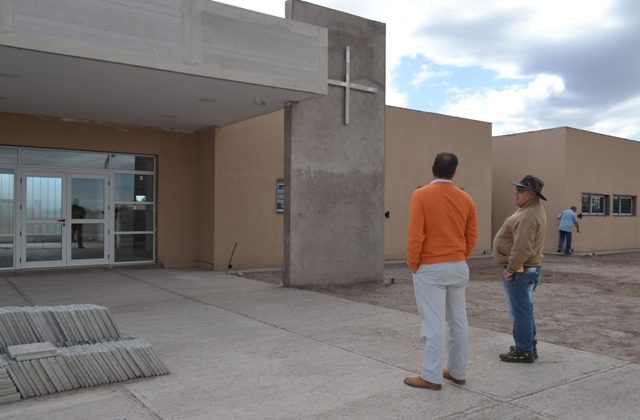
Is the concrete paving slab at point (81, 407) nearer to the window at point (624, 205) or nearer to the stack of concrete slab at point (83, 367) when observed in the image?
the stack of concrete slab at point (83, 367)

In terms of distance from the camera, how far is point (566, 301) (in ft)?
31.0

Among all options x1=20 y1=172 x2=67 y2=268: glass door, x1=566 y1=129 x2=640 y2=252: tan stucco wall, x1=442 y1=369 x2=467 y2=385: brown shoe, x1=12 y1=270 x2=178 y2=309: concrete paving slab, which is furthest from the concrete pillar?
x1=566 y1=129 x2=640 y2=252: tan stucco wall

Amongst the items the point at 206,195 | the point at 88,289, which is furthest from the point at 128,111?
the point at 88,289

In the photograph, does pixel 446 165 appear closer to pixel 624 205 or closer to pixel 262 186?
pixel 262 186

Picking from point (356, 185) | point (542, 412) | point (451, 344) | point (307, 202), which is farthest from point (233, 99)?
point (542, 412)

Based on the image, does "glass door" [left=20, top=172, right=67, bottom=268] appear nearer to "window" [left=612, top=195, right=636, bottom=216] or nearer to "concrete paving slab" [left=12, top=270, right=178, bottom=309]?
"concrete paving slab" [left=12, top=270, right=178, bottom=309]

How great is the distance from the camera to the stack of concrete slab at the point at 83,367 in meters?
4.33

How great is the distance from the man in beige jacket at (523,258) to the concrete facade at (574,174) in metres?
16.7

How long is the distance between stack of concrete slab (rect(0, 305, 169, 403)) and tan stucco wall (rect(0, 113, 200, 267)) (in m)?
7.91

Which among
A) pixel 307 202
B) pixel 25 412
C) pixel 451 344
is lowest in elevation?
pixel 25 412

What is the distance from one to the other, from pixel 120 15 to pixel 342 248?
19.4 feet

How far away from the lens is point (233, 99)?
32.2 feet

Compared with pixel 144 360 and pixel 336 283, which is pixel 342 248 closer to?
pixel 336 283

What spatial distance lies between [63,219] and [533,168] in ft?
56.5
